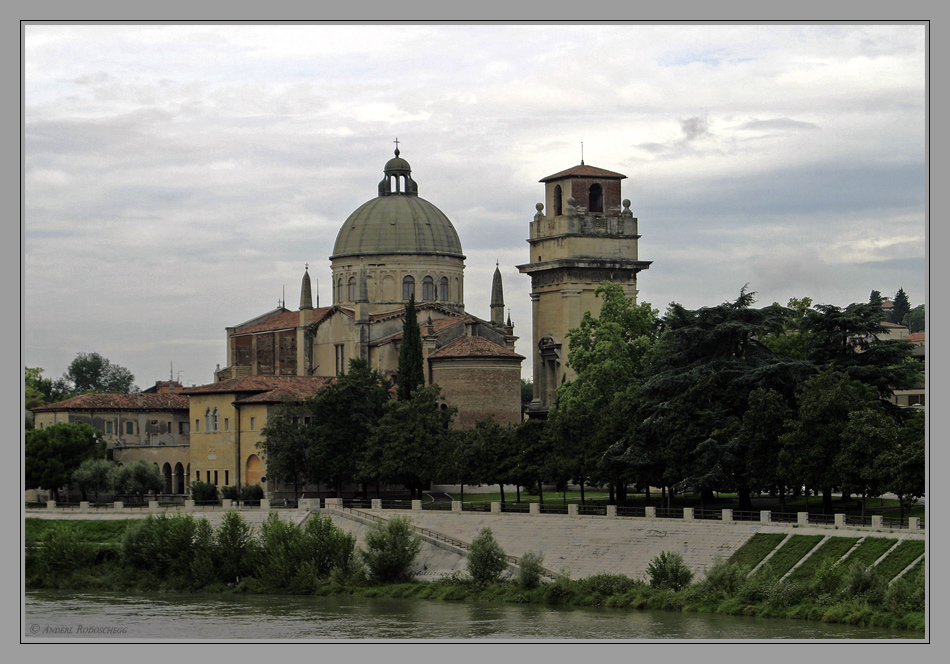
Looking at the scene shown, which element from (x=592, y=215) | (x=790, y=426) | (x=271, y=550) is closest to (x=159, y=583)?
(x=271, y=550)

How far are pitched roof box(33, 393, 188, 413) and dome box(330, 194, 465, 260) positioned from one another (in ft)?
42.5

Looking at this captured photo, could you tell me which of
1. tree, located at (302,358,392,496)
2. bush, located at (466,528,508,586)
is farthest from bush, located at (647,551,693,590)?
tree, located at (302,358,392,496)

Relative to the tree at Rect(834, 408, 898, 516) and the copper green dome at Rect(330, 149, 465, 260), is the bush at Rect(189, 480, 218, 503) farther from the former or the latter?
the tree at Rect(834, 408, 898, 516)

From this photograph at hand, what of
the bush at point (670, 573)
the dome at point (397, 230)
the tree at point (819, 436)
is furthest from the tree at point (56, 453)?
the tree at point (819, 436)

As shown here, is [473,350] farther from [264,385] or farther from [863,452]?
[863,452]

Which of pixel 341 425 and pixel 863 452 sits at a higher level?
pixel 341 425

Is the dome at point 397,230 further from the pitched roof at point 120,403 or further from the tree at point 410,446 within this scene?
the tree at point 410,446

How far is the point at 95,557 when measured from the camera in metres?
60.9

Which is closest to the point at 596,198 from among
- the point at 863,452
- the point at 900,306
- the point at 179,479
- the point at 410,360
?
the point at 410,360

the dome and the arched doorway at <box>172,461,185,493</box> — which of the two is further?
the dome

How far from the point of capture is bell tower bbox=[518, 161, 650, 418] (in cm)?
8462

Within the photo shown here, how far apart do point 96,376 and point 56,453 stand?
70569mm

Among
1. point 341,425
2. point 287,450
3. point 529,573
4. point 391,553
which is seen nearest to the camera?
point 529,573

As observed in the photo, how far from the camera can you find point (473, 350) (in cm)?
8156
